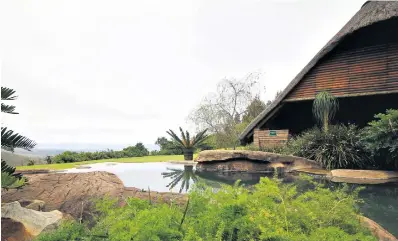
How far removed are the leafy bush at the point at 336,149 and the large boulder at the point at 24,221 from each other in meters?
7.32

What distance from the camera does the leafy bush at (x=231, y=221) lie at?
87cm

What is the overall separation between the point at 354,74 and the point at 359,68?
9.7 inches

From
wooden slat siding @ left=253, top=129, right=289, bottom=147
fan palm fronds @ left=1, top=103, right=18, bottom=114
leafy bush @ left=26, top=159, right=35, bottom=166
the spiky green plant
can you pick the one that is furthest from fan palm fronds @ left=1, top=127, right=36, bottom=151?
leafy bush @ left=26, top=159, right=35, bottom=166

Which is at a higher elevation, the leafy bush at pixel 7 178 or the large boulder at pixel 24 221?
the leafy bush at pixel 7 178

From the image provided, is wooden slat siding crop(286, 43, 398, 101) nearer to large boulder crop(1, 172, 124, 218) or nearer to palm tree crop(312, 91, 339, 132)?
palm tree crop(312, 91, 339, 132)

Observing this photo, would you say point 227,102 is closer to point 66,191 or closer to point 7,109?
point 66,191

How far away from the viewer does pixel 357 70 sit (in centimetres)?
953

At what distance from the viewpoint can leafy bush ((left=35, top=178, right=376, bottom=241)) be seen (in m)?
0.87

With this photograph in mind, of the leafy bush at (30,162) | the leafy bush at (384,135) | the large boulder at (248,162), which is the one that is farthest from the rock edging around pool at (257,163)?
the leafy bush at (30,162)

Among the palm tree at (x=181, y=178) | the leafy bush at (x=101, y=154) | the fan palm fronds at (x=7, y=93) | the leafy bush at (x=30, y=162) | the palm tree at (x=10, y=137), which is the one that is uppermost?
the fan palm fronds at (x=7, y=93)

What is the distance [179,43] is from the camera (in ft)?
21.7

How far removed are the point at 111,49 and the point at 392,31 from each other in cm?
895

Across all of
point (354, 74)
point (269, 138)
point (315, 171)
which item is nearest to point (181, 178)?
point (315, 171)

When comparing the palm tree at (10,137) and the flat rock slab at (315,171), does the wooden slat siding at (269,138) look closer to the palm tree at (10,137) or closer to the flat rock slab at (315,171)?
the flat rock slab at (315,171)
